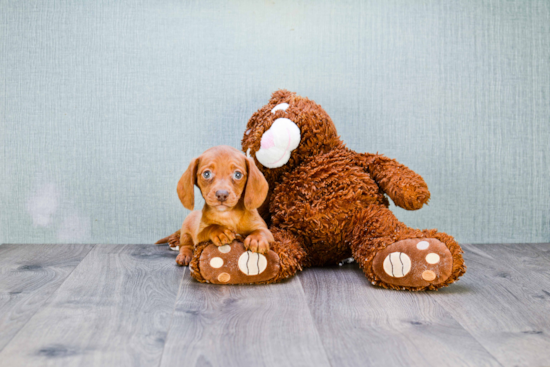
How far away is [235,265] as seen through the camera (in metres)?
1.08

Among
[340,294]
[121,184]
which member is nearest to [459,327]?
[340,294]

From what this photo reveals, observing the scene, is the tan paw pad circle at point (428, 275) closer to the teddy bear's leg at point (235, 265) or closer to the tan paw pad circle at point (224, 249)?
the teddy bear's leg at point (235, 265)

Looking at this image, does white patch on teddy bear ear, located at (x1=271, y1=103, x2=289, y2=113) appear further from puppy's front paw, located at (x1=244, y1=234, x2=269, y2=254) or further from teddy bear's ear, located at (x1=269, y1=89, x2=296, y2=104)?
puppy's front paw, located at (x1=244, y1=234, x2=269, y2=254)

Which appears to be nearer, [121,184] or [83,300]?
[83,300]

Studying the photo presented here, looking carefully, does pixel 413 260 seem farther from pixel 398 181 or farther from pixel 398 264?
pixel 398 181

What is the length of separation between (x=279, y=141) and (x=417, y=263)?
1.49ft

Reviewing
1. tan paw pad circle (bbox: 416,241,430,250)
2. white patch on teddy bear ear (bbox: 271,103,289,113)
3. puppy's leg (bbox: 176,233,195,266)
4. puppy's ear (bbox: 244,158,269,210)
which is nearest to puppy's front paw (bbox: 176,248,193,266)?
puppy's leg (bbox: 176,233,195,266)

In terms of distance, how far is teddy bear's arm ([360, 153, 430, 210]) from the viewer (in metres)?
1.16

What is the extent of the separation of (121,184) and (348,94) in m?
0.80

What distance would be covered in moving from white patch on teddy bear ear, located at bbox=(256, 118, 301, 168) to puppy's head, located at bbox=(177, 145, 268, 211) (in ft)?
0.41

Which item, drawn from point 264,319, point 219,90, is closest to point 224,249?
point 264,319

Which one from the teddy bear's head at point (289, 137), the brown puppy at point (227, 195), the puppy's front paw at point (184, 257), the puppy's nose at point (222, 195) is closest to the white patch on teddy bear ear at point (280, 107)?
the teddy bear's head at point (289, 137)

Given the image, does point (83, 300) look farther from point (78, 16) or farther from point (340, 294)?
point (78, 16)

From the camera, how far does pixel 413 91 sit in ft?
5.18
